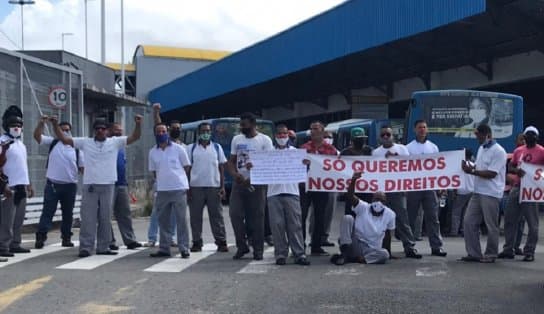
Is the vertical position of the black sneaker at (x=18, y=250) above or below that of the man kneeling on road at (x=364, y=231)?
below

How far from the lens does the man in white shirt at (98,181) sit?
430 inches

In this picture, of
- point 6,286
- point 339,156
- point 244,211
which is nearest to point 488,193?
point 339,156

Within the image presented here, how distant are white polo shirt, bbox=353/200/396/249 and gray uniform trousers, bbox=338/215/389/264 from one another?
0.16 feet

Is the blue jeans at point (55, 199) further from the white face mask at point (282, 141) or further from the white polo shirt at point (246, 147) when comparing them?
the white face mask at point (282, 141)

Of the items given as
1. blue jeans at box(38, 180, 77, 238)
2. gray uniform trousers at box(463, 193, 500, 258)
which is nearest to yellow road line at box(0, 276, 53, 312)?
blue jeans at box(38, 180, 77, 238)

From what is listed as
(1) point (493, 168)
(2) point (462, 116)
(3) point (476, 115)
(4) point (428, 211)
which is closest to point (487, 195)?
(1) point (493, 168)

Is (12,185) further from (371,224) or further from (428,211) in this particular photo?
(428,211)

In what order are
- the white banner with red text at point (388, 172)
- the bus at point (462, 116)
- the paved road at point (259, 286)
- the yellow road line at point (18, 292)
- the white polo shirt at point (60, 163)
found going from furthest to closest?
the bus at point (462, 116) < the white polo shirt at point (60, 163) < the white banner with red text at point (388, 172) < the yellow road line at point (18, 292) < the paved road at point (259, 286)

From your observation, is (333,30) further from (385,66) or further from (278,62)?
(278,62)

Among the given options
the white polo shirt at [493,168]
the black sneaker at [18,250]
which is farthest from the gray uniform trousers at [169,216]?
the white polo shirt at [493,168]

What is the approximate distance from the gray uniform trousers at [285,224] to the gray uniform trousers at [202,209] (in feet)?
4.64

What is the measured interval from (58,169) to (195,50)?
202 ft

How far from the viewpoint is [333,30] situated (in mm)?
30344

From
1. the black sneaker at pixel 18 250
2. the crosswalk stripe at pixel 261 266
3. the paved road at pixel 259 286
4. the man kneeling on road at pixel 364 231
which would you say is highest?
the man kneeling on road at pixel 364 231
